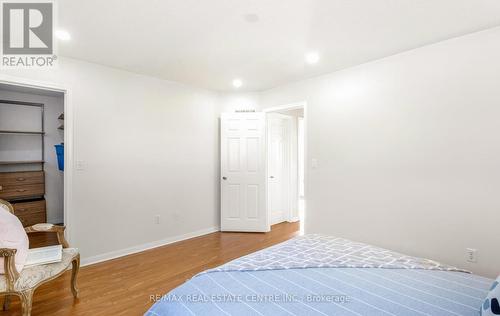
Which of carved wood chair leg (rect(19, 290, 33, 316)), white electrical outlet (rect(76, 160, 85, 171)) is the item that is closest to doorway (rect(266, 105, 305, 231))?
white electrical outlet (rect(76, 160, 85, 171))

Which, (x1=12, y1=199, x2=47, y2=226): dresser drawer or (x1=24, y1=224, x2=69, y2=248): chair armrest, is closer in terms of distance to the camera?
(x1=24, y1=224, x2=69, y2=248): chair armrest

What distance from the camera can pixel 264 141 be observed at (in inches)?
161

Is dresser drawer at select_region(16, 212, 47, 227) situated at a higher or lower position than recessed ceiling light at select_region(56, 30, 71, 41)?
lower

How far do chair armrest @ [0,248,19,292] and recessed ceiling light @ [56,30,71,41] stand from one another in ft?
6.05

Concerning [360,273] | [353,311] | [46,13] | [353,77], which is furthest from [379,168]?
[46,13]

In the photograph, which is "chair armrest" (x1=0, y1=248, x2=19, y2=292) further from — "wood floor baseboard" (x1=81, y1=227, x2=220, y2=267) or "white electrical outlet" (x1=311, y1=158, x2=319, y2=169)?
"white electrical outlet" (x1=311, y1=158, x2=319, y2=169)

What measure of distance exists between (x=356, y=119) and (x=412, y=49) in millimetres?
892

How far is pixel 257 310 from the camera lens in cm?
108

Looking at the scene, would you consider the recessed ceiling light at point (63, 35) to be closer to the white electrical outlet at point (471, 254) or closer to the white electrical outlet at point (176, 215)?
the white electrical outlet at point (176, 215)

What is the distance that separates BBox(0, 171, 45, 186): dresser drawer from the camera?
382 cm

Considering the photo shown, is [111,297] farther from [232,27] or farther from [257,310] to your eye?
[232,27]

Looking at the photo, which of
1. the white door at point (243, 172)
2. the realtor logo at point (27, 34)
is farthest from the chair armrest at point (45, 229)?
the white door at point (243, 172)

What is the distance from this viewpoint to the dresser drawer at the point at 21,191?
3.82m

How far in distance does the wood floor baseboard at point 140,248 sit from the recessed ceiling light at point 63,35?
239cm
